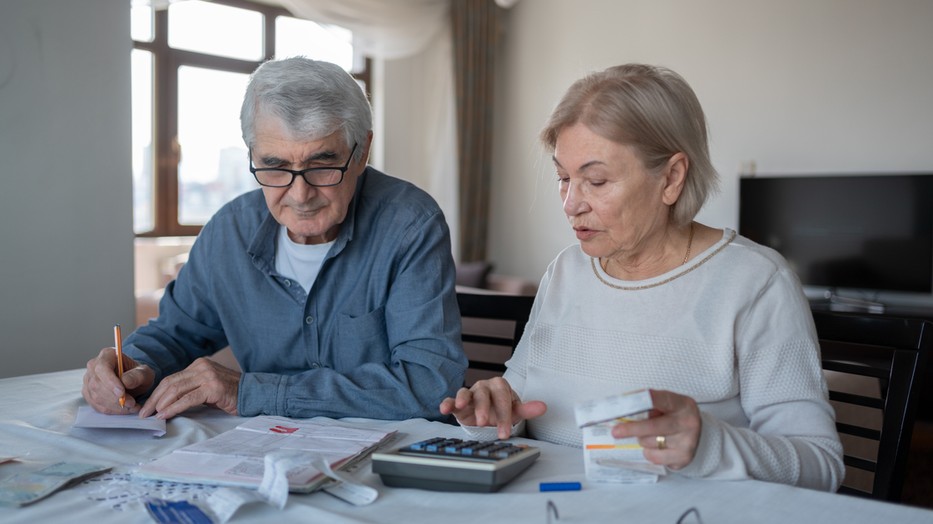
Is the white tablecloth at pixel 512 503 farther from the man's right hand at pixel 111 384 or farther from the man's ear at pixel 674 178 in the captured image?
the man's ear at pixel 674 178

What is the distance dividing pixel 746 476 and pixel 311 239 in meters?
0.98

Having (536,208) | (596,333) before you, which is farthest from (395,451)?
(536,208)

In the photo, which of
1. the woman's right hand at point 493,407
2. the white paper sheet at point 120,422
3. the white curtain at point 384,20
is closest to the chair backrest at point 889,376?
the woman's right hand at point 493,407

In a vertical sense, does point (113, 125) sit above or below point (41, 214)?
above

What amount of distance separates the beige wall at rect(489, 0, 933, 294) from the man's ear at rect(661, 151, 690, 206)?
2.84 meters

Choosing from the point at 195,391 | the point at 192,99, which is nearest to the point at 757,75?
the point at 192,99

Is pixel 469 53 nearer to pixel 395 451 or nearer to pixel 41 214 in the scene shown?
pixel 41 214

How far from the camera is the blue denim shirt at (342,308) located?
1.40m

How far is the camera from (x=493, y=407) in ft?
3.93

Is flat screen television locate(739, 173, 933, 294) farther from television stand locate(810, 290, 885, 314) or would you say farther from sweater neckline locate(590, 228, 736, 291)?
sweater neckline locate(590, 228, 736, 291)

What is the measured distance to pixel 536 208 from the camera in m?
6.21

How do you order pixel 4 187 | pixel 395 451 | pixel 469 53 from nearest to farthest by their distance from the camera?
pixel 395 451 → pixel 4 187 → pixel 469 53

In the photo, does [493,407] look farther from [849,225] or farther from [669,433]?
[849,225]

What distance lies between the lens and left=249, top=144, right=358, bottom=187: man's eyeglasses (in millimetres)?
1492
